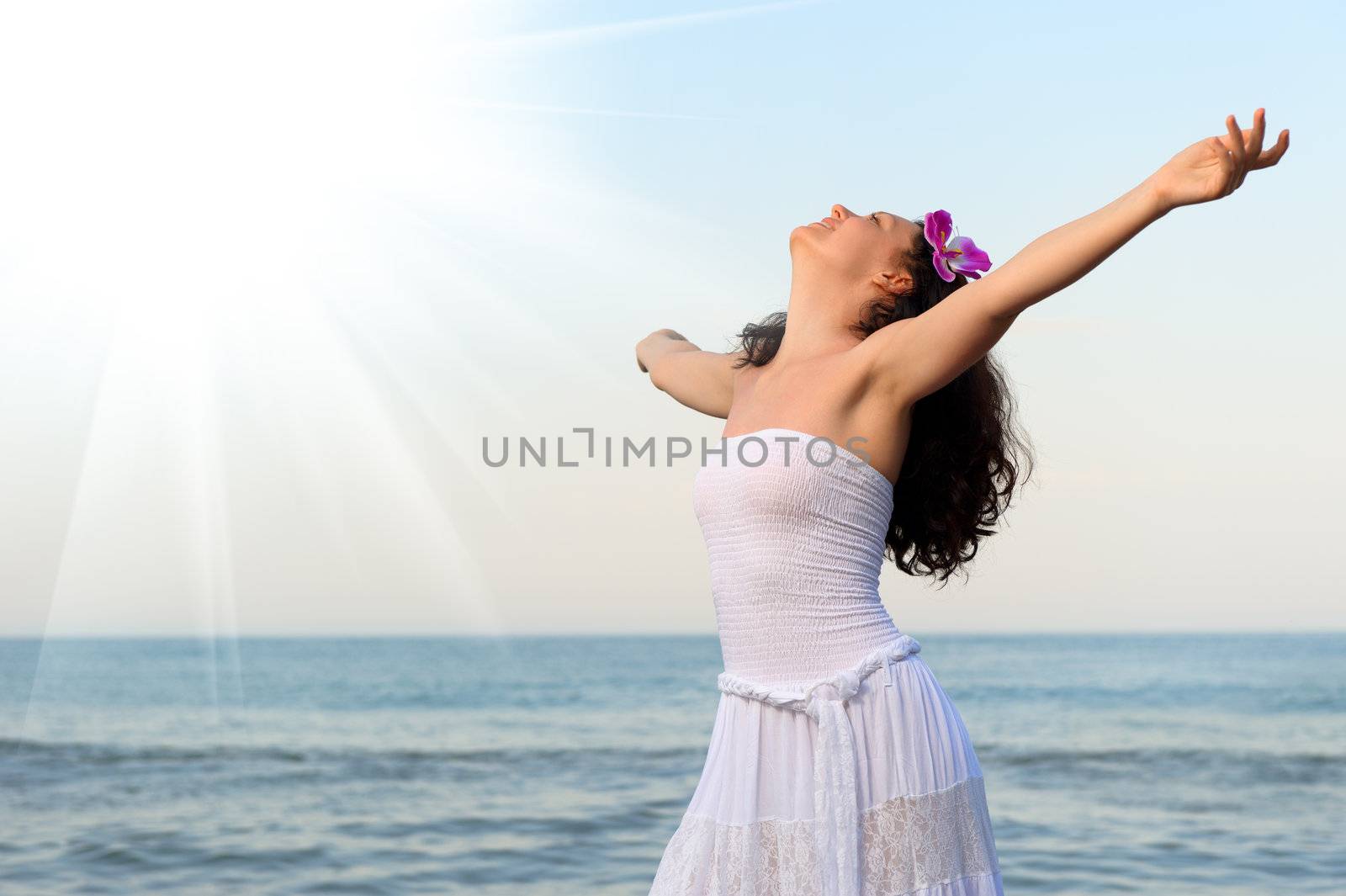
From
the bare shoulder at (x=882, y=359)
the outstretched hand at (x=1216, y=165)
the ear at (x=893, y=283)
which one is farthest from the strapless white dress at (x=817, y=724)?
the outstretched hand at (x=1216, y=165)

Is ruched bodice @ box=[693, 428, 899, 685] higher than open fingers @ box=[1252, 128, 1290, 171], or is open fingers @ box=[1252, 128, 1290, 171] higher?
open fingers @ box=[1252, 128, 1290, 171]

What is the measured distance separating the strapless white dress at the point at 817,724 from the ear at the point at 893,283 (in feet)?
1.42

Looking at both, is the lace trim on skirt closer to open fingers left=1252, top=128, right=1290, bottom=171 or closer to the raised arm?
the raised arm

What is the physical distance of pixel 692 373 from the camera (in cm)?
282

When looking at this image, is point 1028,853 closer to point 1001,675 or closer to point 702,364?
point 702,364

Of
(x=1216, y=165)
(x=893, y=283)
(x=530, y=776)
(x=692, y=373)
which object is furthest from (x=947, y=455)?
(x=530, y=776)

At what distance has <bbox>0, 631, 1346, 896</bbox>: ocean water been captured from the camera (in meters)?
7.96

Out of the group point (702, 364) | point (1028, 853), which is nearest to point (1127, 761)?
point (1028, 853)

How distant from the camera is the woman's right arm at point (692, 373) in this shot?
107 inches

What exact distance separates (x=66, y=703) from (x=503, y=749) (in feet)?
32.2

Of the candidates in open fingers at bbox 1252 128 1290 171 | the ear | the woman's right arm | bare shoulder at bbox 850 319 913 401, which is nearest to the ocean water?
the woman's right arm

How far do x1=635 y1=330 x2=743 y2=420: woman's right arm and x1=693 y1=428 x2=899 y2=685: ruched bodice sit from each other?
1.80ft

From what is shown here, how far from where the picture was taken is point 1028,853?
8250 millimetres

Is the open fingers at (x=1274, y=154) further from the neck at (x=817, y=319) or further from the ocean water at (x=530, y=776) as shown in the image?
the ocean water at (x=530, y=776)
